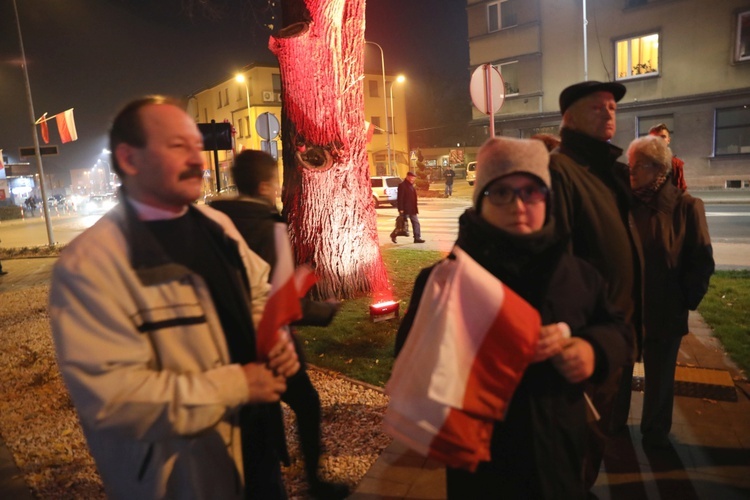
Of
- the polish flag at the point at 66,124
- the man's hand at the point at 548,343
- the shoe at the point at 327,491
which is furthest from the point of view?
the polish flag at the point at 66,124

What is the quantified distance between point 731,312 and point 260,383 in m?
6.65

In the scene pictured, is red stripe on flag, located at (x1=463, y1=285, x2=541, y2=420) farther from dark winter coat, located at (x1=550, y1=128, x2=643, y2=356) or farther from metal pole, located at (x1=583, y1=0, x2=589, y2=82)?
metal pole, located at (x1=583, y1=0, x2=589, y2=82)

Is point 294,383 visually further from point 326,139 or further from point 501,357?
point 326,139

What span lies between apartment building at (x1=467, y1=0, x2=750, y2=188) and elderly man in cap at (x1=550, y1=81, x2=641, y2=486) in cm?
2667

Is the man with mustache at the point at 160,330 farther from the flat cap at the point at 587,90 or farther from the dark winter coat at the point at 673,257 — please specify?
the dark winter coat at the point at 673,257

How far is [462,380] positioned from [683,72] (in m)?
29.2

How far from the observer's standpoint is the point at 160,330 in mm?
1585

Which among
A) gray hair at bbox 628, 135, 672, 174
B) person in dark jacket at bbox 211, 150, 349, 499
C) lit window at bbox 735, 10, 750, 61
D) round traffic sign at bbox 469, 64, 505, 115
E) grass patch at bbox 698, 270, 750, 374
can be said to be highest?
lit window at bbox 735, 10, 750, 61

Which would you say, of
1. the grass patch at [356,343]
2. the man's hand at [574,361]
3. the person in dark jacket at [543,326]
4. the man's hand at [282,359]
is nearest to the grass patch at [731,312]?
the grass patch at [356,343]

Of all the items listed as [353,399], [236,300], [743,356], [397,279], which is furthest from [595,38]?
[236,300]

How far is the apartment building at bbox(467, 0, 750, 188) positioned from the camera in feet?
78.8

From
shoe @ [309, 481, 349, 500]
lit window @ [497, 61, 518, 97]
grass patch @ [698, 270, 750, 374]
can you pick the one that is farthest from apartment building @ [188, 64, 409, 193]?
shoe @ [309, 481, 349, 500]

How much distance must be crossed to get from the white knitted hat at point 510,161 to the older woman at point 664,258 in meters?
1.82

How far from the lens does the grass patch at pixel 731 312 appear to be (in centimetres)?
513
